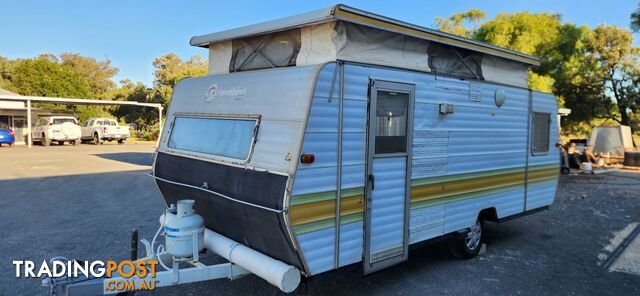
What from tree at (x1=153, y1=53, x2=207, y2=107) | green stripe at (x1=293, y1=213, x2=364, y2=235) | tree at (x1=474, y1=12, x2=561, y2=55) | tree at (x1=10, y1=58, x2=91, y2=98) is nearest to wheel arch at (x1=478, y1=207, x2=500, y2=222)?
green stripe at (x1=293, y1=213, x2=364, y2=235)

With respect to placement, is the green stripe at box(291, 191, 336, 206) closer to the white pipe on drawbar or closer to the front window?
the white pipe on drawbar

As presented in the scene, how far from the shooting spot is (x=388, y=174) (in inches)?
170

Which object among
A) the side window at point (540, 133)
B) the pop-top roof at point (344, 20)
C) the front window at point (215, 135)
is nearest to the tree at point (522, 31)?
the side window at point (540, 133)

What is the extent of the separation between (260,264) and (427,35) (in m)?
2.84

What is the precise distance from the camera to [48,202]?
905 centimetres

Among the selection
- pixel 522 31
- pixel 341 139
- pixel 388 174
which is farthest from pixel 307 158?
pixel 522 31

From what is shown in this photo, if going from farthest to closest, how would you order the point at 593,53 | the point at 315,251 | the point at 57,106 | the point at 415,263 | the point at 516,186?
the point at 57,106 < the point at 593,53 < the point at 516,186 < the point at 415,263 < the point at 315,251

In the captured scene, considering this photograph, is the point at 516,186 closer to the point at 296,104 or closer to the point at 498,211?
the point at 498,211

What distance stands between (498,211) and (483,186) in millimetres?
543

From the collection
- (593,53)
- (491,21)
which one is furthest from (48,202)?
(593,53)

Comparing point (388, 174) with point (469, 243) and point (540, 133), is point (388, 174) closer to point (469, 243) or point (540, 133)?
point (469, 243)

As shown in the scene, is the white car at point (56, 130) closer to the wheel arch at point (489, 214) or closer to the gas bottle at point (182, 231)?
the gas bottle at point (182, 231)

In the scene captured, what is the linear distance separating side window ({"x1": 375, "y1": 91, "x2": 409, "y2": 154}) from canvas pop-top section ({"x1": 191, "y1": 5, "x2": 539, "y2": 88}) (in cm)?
34

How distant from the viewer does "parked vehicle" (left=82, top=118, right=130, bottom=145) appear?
26891 millimetres
